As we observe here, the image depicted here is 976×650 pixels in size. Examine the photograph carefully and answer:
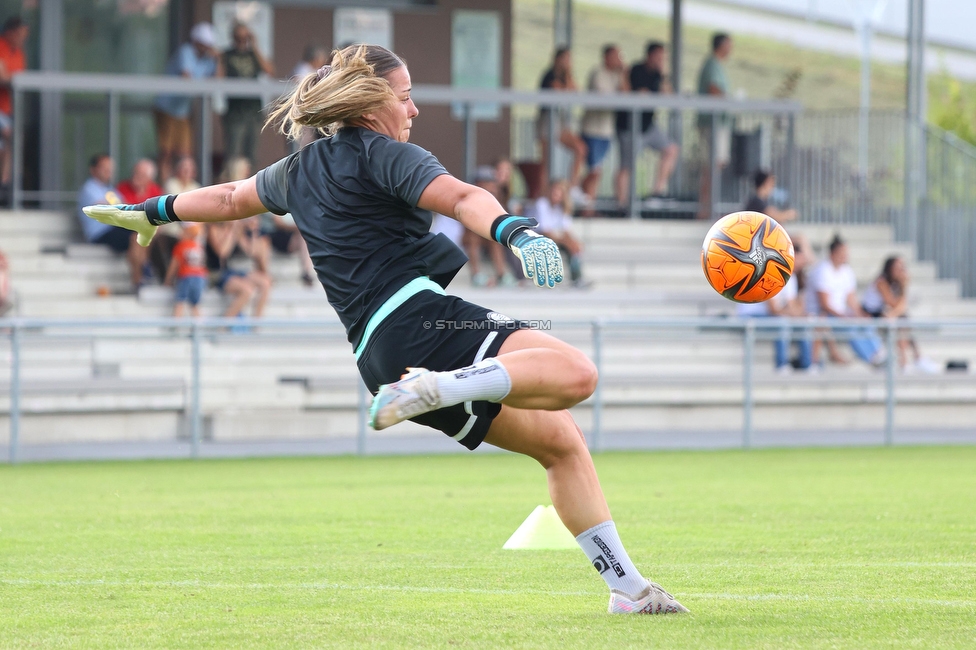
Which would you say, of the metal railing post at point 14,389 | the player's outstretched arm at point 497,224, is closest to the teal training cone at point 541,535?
the player's outstretched arm at point 497,224

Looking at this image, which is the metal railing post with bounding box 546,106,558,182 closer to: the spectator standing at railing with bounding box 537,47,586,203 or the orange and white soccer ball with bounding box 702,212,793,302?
the spectator standing at railing with bounding box 537,47,586,203

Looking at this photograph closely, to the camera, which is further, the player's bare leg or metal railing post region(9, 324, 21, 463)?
metal railing post region(9, 324, 21, 463)

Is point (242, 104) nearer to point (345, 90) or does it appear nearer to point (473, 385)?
point (345, 90)

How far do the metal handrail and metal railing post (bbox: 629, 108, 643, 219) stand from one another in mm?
4905

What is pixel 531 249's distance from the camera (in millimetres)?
4426

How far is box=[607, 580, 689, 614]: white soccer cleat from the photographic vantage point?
5324mm

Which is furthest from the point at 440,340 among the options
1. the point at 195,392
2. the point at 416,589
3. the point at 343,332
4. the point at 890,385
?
the point at 890,385

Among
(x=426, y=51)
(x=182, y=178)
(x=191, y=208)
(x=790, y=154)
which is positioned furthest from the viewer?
(x=426, y=51)

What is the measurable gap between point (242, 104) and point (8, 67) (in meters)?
3.00

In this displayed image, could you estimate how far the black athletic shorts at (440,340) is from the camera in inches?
195

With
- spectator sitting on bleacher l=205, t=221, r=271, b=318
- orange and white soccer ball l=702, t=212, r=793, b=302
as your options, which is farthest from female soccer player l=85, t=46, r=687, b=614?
spectator sitting on bleacher l=205, t=221, r=271, b=318

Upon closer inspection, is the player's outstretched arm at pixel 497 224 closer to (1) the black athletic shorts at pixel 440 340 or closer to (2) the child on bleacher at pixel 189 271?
(1) the black athletic shorts at pixel 440 340

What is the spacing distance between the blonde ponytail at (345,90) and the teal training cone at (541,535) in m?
2.99

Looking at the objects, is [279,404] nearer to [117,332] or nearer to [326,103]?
[117,332]
